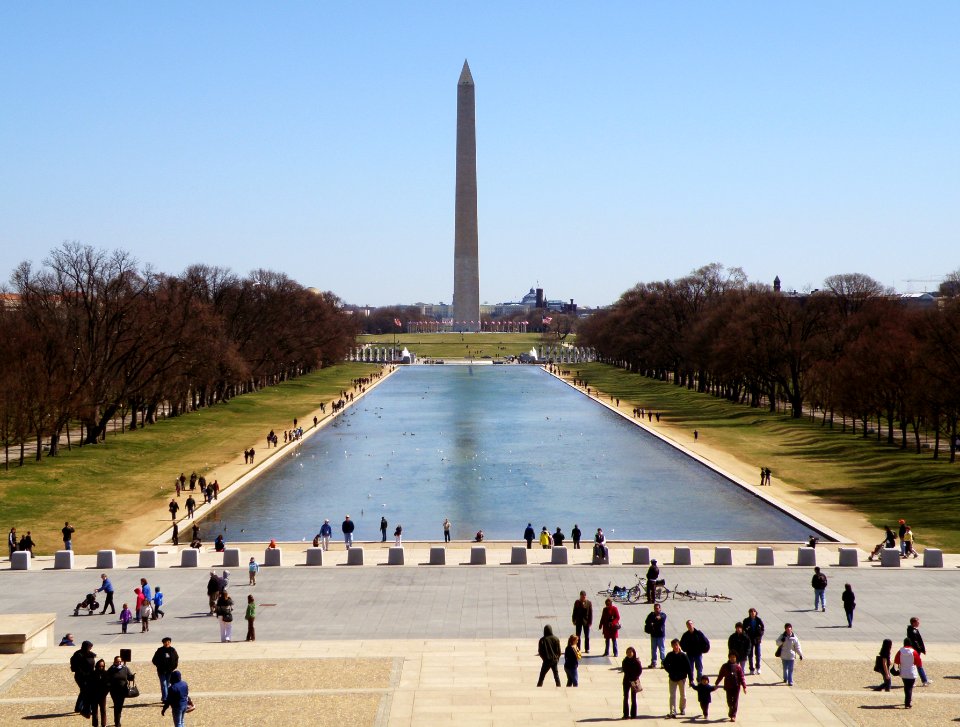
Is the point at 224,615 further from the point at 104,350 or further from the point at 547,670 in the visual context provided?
the point at 104,350

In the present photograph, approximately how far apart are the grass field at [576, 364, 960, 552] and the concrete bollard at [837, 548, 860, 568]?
5.39 m

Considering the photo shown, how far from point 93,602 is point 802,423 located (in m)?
62.3

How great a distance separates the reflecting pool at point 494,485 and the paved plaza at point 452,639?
5968mm

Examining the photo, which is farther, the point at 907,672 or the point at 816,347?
the point at 816,347

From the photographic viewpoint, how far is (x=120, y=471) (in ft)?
194

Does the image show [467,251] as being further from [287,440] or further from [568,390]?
[287,440]

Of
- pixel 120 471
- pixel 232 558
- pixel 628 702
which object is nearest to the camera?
pixel 628 702

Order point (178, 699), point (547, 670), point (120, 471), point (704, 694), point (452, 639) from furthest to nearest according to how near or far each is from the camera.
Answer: point (120, 471), point (452, 639), point (547, 670), point (704, 694), point (178, 699)

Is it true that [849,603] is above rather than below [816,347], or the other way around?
below

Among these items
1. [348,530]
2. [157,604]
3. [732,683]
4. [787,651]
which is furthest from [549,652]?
[348,530]

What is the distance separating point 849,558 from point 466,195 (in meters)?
152

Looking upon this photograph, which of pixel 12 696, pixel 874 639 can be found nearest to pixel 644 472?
pixel 874 639

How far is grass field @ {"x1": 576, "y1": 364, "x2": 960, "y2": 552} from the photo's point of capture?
4459cm

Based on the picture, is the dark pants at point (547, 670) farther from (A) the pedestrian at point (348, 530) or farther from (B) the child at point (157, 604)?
(A) the pedestrian at point (348, 530)
